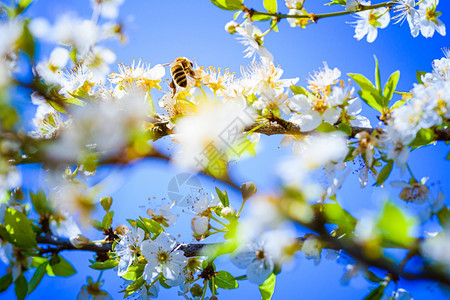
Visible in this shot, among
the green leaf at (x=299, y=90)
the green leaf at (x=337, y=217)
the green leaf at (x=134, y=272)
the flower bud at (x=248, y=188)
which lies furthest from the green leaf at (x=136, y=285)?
the green leaf at (x=299, y=90)

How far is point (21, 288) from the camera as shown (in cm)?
132

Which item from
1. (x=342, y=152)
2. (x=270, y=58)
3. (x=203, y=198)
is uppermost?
(x=270, y=58)

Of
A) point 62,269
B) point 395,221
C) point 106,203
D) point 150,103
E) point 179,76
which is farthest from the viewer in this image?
point 179,76

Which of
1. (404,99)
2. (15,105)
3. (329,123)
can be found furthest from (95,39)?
(404,99)

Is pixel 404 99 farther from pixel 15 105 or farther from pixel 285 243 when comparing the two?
pixel 15 105

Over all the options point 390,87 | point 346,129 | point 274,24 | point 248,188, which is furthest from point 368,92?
point 248,188

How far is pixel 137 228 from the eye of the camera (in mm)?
1615

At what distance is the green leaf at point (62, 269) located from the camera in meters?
1.58

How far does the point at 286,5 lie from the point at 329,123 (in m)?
0.57

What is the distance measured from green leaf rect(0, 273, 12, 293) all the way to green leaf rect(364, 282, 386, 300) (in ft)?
4.37

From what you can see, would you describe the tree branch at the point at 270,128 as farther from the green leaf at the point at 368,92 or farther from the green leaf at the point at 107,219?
the green leaf at the point at 107,219

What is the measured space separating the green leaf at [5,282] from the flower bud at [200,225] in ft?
2.44

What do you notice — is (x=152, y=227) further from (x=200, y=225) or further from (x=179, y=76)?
(x=179, y=76)

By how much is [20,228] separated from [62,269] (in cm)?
32
